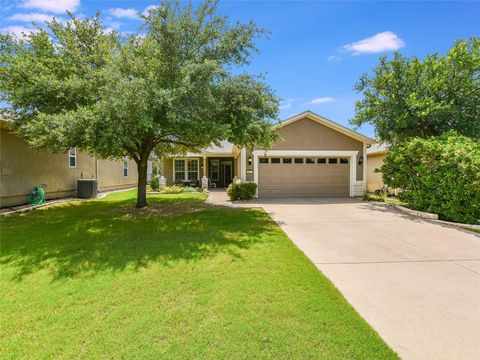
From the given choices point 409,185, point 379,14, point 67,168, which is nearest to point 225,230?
point 409,185

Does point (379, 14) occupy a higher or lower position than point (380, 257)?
higher

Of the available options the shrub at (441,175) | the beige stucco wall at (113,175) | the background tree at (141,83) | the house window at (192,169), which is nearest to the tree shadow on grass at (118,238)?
the background tree at (141,83)

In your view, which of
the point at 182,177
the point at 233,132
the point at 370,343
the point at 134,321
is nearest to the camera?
the point at 370,343

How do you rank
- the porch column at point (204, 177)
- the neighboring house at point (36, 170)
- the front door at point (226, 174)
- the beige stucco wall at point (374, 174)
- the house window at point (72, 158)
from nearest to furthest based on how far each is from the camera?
the neighboring house at point (36, 170) → the house window at point (72, 158) → the beige stucco wall at point (374, 174) → the porch column at point (204, 177) → the front door at point (226, 174)

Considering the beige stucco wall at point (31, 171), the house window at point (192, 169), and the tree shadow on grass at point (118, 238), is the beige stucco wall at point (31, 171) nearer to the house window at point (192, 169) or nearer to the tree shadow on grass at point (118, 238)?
the tree shadow on grass at point (118, 238)

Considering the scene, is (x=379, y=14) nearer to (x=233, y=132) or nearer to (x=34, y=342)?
(x=233, y=132)

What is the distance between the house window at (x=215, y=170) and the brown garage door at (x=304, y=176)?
852 centimetres

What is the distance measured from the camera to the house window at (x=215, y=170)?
950 inches

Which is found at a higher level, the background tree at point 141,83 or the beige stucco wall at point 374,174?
the background tree at point 141,83

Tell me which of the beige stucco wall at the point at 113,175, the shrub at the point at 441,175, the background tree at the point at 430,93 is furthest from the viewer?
the beige stucco wall at the point at 113,175

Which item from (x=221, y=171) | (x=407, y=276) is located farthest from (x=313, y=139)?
(x=407, y=276)

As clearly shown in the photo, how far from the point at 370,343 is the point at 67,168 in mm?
17034

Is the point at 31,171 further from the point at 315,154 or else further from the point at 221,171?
the point at 315,154

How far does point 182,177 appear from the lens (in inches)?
933
